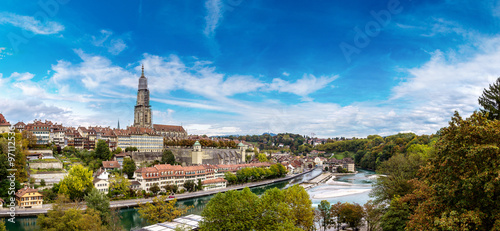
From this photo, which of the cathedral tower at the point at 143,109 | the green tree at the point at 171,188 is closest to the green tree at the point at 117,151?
the green tree at the point at 171,188

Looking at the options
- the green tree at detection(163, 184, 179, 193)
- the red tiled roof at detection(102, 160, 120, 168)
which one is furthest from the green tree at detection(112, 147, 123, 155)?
the green tree at detection(163, 184, 179, 193)

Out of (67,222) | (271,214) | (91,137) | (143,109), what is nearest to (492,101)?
(271,214)

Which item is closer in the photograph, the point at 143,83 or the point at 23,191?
the point at 23,191

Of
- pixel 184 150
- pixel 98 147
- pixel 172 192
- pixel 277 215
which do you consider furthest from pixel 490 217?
pixel 184 150

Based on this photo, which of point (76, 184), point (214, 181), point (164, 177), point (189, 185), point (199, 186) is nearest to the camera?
point (76, 184)

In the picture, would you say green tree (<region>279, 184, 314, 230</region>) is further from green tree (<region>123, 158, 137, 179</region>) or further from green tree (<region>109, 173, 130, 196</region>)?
green tree (<region>123, 158, 137, 179</region>)

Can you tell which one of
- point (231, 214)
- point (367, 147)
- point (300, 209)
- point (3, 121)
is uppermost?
point (3, 121)

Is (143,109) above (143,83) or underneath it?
underneath

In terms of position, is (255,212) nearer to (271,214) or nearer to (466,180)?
(271,214)
